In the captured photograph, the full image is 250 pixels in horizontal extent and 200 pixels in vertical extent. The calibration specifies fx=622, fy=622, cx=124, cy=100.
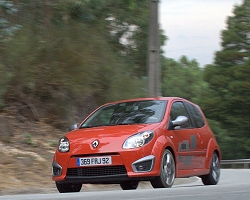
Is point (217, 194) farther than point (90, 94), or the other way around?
point (90, 94)

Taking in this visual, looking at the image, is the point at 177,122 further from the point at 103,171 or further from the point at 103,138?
the point at 103,171

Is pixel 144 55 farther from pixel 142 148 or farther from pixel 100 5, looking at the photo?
pixel 142 148

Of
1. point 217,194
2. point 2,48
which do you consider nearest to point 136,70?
point 2,48

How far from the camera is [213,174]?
11070 millimetres

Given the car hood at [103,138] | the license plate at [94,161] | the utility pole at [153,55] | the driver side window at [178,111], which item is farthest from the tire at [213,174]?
the license plate at [94,161]

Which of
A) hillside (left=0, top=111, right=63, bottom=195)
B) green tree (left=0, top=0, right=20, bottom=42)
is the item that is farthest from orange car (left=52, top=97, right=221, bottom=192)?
green tree (left=0, top=0, right=20, bottom=42)

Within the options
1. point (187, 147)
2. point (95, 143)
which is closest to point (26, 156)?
point (187, 147)

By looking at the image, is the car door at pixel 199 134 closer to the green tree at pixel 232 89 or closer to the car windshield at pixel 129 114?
the car windshield at pixel 129 114

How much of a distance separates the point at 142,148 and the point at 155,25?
5.17m

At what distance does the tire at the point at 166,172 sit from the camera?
882 cm

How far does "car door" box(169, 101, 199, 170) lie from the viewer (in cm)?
959

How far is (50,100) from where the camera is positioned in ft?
55.6

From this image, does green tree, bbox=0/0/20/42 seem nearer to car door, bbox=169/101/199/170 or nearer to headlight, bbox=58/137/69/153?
car door, bbox=169/101/199/170

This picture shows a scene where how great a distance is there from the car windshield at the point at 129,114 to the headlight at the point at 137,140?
59cm
